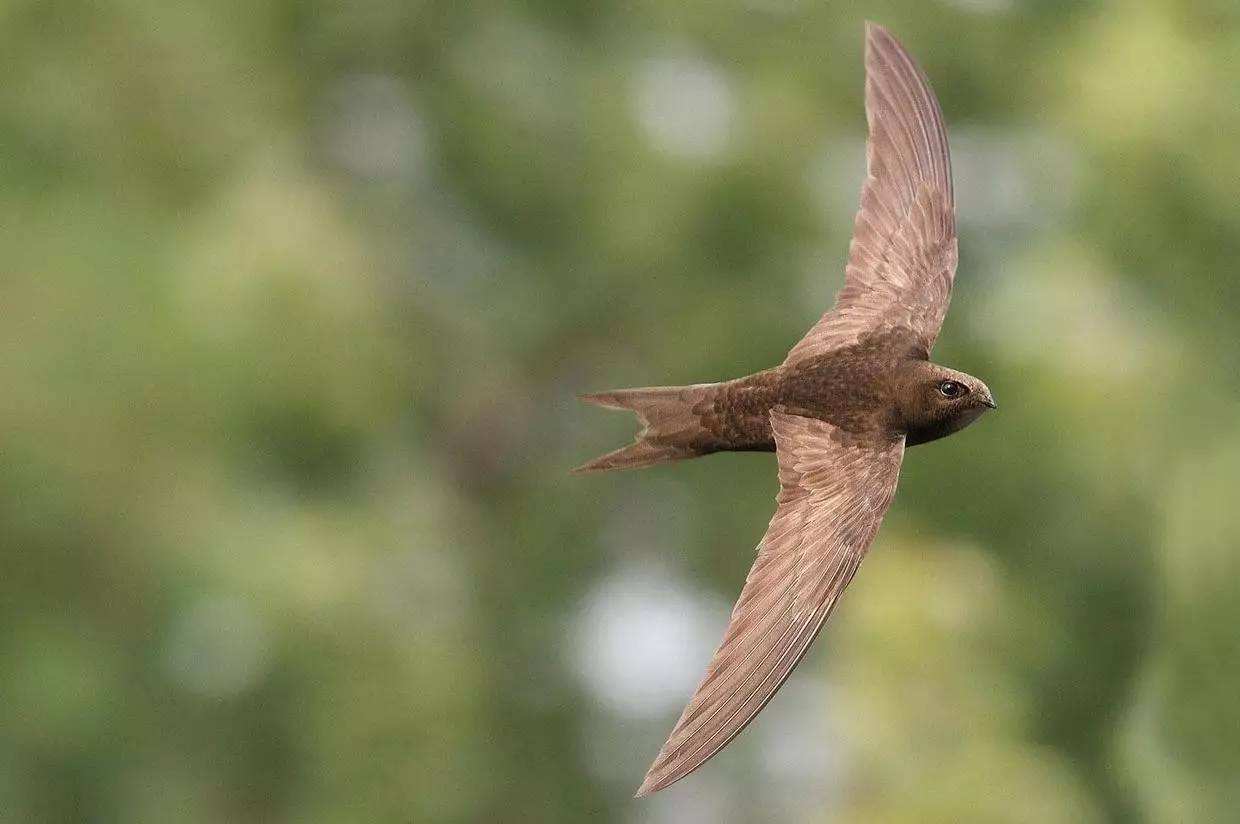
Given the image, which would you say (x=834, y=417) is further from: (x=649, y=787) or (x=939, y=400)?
(x=649, y=787)

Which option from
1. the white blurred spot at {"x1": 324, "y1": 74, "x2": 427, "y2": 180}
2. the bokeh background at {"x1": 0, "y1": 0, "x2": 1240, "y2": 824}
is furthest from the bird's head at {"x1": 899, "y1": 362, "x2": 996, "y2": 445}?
Answer: the white blurred spot at {"x1": 324, "y1": 74, "x2": 427, "y2": 180}

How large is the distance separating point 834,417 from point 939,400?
0.18 m

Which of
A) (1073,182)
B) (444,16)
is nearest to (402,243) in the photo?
(444,16)

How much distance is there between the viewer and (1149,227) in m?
9.03

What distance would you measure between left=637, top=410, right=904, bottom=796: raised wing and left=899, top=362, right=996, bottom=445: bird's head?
0.22 ft

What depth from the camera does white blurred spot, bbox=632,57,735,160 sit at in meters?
10.4

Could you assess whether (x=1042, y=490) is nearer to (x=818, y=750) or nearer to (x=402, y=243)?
(x=818, y=750)

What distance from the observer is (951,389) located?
313cm

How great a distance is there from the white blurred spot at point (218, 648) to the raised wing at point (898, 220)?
457 cm

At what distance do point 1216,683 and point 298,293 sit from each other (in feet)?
13.3

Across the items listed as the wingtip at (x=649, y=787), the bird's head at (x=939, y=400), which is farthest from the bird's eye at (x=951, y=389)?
the wingtip at (x=649, y=787)

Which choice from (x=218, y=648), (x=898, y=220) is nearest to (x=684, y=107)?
(x=218, y=648)

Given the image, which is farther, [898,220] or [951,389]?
[898,220]

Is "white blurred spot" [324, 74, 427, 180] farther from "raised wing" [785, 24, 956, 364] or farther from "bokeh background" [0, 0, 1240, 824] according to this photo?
"raised wing" [785, 24, 956, 364]
